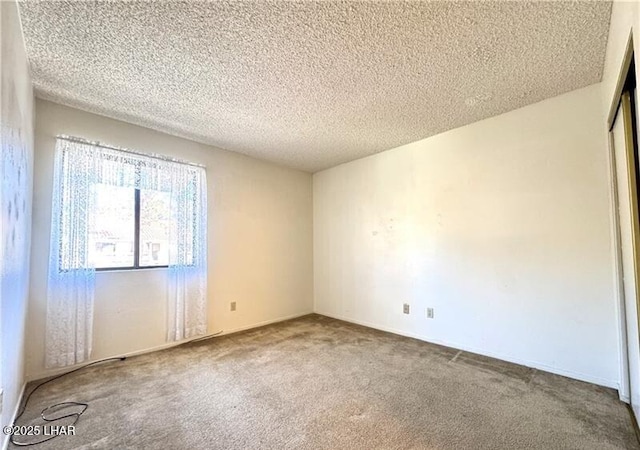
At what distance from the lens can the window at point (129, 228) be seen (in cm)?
282

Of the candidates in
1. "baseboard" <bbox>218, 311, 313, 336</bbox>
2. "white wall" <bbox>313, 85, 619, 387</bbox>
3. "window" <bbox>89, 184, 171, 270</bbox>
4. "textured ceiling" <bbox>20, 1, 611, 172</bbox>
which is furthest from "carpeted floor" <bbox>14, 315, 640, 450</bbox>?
"textured ceiling" <bbox>20, 1, 611, 172</bbox>

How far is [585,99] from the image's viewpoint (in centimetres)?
241

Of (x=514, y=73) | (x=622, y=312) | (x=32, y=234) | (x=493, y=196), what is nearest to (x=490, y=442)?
(x=622, y=312)

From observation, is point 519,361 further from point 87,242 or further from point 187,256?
point 87,242

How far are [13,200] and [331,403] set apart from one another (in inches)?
98.9

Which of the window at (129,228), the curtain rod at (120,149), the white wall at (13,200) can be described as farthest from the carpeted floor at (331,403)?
the curtain rod at (120,149)

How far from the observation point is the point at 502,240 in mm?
2840

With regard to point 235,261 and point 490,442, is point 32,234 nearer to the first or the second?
point 235,261

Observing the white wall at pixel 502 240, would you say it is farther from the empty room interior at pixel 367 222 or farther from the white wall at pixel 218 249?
the white wall at pixel 218 249

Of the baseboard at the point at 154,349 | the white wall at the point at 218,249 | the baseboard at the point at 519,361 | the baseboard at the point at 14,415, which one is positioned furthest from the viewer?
the white wall at the point at 218,249

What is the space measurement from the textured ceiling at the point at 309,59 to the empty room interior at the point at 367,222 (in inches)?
0.7

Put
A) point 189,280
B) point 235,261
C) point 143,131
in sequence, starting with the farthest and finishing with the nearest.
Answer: point 235,261 < point 189,280 < point 143,131

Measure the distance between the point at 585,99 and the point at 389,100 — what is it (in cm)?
169

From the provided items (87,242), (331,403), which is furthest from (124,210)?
(331,403)
